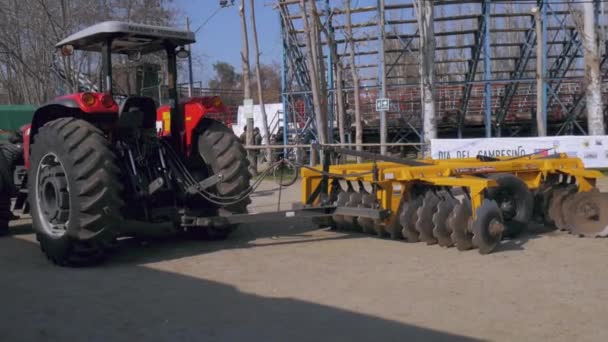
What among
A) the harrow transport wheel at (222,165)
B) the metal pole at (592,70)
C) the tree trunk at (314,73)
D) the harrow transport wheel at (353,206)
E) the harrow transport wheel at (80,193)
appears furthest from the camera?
the tree trunk at (314,73)

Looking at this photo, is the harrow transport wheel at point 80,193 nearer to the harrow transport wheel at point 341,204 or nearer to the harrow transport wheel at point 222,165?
the harrow transport wheel at point 222,165

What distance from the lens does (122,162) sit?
7301mm

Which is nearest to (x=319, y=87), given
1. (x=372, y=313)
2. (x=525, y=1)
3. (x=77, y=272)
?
(x=525, y=1)

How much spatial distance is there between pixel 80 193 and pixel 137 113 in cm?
116

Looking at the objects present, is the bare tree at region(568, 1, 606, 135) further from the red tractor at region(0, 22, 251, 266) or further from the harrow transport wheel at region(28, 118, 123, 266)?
the harrow transport wheel at region(28, 118, 123, 266)

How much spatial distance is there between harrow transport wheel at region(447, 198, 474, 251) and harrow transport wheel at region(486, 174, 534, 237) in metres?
0.73

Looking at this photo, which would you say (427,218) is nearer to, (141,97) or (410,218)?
(410,218)

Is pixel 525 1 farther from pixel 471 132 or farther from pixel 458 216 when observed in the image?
pixel 458 216

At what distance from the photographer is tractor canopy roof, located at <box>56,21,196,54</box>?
7.16 metres

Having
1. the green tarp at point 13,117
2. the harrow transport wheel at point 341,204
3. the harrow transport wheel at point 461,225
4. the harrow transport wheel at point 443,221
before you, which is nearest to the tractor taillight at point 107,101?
the harrow transport wheel at point 341,204

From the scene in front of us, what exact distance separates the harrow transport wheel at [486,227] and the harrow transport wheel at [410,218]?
819mm

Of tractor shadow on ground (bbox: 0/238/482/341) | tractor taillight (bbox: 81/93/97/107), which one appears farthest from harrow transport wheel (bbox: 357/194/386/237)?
tractor taillight (bbox: 81/93/97/107)

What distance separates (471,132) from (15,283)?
19.3 metres

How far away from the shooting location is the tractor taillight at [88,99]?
273 inches
